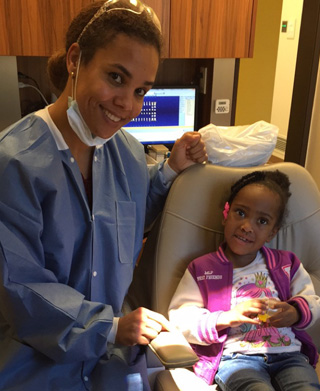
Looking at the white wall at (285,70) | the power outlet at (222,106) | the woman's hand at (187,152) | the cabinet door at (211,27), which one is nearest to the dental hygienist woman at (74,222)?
the woman's hand at (187,152)

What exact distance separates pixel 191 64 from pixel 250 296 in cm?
150

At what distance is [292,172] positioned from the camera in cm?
152

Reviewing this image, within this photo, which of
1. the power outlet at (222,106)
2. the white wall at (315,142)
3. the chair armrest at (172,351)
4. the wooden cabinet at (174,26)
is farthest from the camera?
the white wall at (315,142)

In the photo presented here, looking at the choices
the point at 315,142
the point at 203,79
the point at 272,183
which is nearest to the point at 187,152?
the point at 272,183

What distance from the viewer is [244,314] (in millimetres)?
1227

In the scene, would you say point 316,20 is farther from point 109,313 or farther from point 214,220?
point 109,313

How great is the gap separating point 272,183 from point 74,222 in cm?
64

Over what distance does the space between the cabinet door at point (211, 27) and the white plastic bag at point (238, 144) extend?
2.45 feet

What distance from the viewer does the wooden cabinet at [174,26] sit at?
6.07ft

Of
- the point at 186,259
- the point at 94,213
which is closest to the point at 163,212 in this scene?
the point at 186,259

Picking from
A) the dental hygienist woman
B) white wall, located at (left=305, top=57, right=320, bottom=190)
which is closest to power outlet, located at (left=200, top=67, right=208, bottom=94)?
white wall, located at (left=305, top=57, right=320, bottom=190)

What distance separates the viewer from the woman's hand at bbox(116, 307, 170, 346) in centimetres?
113

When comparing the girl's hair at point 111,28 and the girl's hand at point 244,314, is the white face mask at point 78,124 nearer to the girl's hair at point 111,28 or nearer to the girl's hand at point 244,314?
the girl's hair at point 111,28

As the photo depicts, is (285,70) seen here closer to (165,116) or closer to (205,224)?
(165,116)
